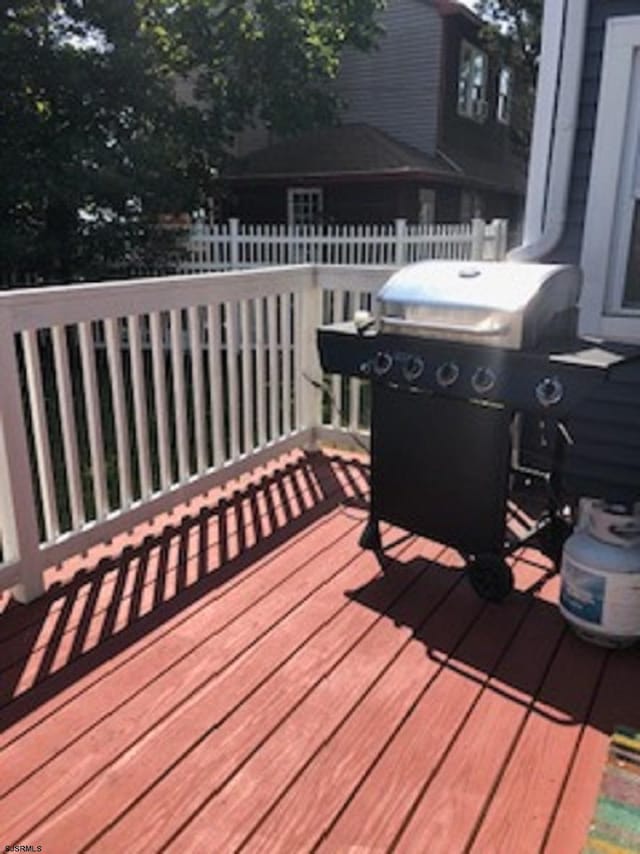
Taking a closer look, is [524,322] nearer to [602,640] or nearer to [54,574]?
[602,640]

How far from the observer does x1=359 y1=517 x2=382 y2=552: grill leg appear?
2.91 meters

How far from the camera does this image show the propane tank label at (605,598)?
2182 millimetres

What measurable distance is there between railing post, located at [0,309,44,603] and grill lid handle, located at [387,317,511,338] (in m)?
1.33

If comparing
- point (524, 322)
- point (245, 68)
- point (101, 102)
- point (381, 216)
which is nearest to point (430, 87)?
point (381, 216)

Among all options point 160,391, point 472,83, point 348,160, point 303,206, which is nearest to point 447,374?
point 160,391

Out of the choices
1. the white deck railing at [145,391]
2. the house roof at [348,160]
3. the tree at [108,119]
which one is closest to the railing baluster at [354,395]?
the white deck railing at [145,391]

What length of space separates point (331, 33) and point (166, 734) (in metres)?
13.2

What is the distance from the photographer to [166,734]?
6.25 ft

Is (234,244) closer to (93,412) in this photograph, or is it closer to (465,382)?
(93,412)

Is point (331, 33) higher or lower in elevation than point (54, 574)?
higher

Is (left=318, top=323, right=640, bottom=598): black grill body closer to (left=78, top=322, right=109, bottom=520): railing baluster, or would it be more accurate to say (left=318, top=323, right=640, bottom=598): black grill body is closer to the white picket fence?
(left=78, top=322, right=109, bottom=520): railing baluster

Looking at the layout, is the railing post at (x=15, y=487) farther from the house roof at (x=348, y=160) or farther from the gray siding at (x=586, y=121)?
the house roof at (x=348, y=160)

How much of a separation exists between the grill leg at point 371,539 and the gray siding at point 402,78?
12.6 meters

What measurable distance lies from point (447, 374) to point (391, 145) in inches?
488
